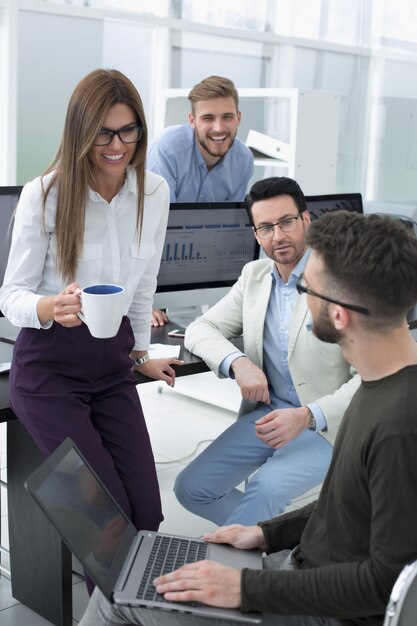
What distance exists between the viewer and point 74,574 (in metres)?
2.63

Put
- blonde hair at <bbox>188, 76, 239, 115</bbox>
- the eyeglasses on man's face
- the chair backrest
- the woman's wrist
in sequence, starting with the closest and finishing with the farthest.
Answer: the chair backrest, the woman's wrist, the eyeglasses on man's face, blonde hair at <bbox>188, 76, 239, 115</bbox>

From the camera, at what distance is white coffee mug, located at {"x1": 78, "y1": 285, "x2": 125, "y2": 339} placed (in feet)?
5.82

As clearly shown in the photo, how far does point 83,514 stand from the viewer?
1.50 meters

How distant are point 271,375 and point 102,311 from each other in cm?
86

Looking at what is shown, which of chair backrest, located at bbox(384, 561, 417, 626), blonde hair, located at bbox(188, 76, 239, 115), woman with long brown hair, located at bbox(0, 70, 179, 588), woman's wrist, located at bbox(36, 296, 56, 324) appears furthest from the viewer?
blonde hair, located at bbox(188, 76, 239, 115)

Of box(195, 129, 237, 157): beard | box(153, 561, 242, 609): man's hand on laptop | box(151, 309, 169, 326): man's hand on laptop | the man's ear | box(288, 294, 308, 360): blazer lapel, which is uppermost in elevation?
box(195, 129, 237, 157): beard

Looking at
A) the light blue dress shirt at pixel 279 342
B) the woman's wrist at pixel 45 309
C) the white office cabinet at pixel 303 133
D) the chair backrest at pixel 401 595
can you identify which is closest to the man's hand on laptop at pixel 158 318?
the light blue dress shirt at pixel 279 342

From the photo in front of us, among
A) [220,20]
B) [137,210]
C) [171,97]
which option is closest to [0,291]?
[137,210]

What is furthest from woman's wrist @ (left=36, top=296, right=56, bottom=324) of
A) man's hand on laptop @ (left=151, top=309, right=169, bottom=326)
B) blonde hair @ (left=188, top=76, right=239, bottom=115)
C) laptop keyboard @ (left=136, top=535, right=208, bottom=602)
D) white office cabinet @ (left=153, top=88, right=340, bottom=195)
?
white office cabinet @ (left=153, top=88, right=340, bottom=195)

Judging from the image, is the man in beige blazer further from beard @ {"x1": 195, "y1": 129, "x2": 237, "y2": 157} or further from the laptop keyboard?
beard @ {"x1": 195, "y1": 129, "x2": 237, "y2": 157}

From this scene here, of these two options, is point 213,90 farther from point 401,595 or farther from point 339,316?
point 401,595

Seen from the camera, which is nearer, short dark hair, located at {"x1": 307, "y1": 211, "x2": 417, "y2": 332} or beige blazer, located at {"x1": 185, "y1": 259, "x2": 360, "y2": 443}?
short dark hair, located at {"x1": 307, "y1": 211, "x2": 417, "y2": 332}

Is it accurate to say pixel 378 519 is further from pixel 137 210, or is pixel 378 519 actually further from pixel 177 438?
pixel 177 438

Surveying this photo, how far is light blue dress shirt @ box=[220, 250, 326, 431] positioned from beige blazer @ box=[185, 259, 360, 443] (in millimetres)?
26
